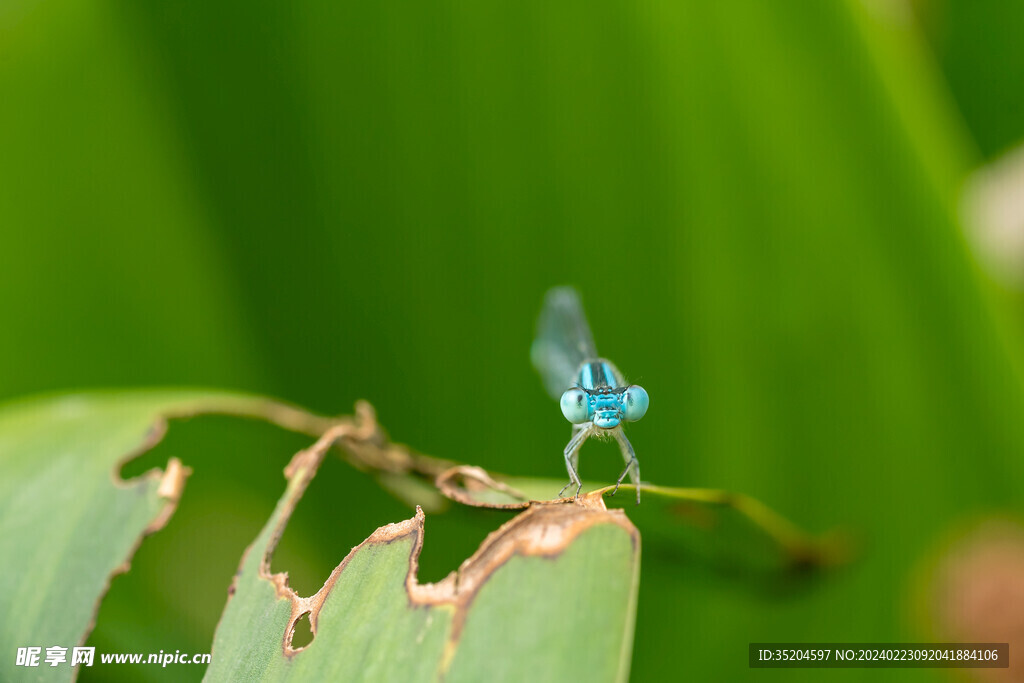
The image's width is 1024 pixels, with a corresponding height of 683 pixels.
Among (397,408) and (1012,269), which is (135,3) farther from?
(1012,269)

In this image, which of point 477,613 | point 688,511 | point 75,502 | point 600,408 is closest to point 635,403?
point 600,408

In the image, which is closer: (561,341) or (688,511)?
(688,511)

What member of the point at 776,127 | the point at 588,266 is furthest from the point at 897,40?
the point at 588,266

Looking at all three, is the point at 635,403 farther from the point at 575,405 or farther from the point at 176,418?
the point at 176,418

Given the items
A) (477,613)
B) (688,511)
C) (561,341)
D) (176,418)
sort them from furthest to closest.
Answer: (561,341) → (176,418) → (688,511) → (477,613)

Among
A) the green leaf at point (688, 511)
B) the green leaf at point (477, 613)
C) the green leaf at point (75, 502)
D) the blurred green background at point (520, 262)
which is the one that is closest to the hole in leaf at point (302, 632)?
the green leaf at point (477, 613)

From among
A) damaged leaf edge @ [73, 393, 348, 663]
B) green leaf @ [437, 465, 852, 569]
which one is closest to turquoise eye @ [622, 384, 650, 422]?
green leaf @ [437, 465, 852, 569]

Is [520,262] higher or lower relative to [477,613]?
higher
